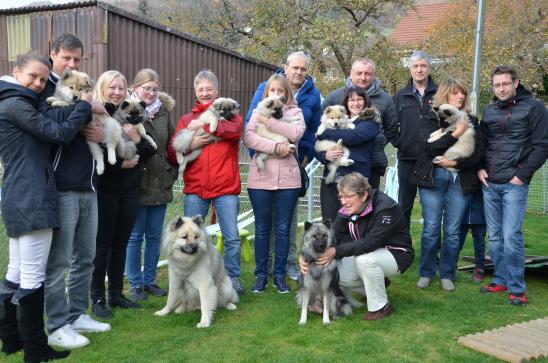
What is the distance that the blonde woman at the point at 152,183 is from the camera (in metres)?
4.48

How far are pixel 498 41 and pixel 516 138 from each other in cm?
1227

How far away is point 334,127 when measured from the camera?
475 cm

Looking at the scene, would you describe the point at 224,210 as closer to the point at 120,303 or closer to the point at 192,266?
the point at 192,266

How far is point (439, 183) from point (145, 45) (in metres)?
7.40

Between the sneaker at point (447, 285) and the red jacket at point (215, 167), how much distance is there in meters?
2.29

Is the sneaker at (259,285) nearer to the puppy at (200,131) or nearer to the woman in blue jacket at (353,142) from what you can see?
the woman in blue jacket at (353,142)

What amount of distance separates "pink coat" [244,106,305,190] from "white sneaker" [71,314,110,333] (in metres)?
1.74

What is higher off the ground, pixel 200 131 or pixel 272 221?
pixel 200 131

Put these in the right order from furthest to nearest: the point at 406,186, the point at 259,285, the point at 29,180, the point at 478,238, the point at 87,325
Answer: the point at 478,238 < the point at 406,186 < the point at 259,285 < the point at 87,325 < the point at 29,180

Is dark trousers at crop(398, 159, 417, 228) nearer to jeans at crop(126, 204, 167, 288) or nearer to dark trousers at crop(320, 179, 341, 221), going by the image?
dark trousers at crop(320, 179, 341, 221)

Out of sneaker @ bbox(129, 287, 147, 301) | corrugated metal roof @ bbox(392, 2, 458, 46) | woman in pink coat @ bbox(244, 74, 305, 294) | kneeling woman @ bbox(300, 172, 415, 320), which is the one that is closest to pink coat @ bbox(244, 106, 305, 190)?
woman in pink coat @ bbox(244, 74, 305, 294)

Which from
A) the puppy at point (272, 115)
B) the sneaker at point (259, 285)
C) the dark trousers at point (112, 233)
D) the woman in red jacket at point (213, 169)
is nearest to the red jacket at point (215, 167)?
the woman in red jacket at point (213, 169)

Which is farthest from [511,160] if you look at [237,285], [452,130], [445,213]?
[237,285]

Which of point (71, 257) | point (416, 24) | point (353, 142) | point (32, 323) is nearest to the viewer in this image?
point (32, 323)
